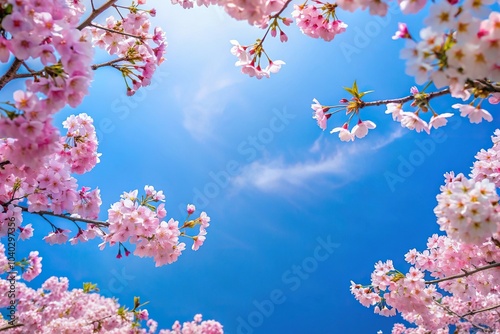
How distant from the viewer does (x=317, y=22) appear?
12.3 ft

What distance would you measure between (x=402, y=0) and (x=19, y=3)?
2408mm

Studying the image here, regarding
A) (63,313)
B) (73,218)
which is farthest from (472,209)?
(63,313)

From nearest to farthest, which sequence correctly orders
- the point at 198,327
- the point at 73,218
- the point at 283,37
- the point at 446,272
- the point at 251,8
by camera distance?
the point at 251,8
the point at 283,37
the point at 73,218
the point at 446,272
the point at 198,327

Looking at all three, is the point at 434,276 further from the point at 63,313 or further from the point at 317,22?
the point at 63,313

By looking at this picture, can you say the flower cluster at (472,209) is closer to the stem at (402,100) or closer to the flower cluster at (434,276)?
the stem at (402,100)

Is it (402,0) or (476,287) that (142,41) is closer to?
(402,0)

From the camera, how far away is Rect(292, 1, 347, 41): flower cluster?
3.69 meters

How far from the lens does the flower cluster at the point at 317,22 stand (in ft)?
12.1

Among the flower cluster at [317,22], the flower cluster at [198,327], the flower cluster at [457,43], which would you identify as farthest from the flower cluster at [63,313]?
the flower cluster at [457,43]

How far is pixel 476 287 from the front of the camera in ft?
16.1

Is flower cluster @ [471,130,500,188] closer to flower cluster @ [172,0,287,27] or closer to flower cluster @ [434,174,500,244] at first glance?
flower cluster @ [434,174,500,244]

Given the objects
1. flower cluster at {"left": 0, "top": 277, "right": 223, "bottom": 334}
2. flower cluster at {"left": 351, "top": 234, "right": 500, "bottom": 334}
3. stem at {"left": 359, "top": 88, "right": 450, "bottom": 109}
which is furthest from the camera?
flower cluster at {"left": 0, "top": 277, "right": 223, "bottom": 334}

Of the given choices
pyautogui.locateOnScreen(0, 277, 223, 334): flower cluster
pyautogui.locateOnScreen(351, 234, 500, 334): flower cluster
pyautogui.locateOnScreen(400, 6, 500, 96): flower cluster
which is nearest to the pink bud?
pyautogui.locateOnScreen(400, 6, 500, 96): flower cluster

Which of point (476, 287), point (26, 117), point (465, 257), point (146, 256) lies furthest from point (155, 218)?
point (476, 287)
